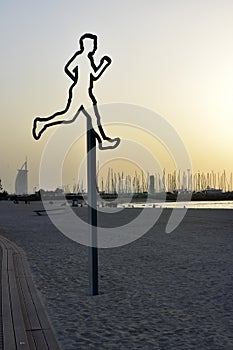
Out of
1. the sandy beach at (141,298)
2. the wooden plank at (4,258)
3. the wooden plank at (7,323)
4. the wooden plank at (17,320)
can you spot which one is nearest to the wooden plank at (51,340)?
the sandy beach at (141,298)

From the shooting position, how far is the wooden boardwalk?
498cm

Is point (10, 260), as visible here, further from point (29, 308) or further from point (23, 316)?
point (23, 316)

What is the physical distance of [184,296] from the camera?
7.78m

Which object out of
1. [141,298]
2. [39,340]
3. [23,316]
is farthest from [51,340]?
[141,298]

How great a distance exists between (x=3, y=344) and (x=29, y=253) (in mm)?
8408

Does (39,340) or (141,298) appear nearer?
(39,340)

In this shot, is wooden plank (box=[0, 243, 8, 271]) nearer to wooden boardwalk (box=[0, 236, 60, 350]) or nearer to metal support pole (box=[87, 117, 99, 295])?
wooden boardwalk (box=[0, 236, 60, 350])

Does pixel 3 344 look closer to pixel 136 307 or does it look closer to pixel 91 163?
pixel 136 307

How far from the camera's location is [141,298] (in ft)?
25.1

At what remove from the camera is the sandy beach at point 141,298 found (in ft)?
18.0

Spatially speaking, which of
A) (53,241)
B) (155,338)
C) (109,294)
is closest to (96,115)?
(109,294)

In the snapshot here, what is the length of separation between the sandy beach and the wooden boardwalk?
0.53 ft

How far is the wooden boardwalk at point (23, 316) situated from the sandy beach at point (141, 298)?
0.16 metres

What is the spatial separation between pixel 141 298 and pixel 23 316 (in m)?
2.18
